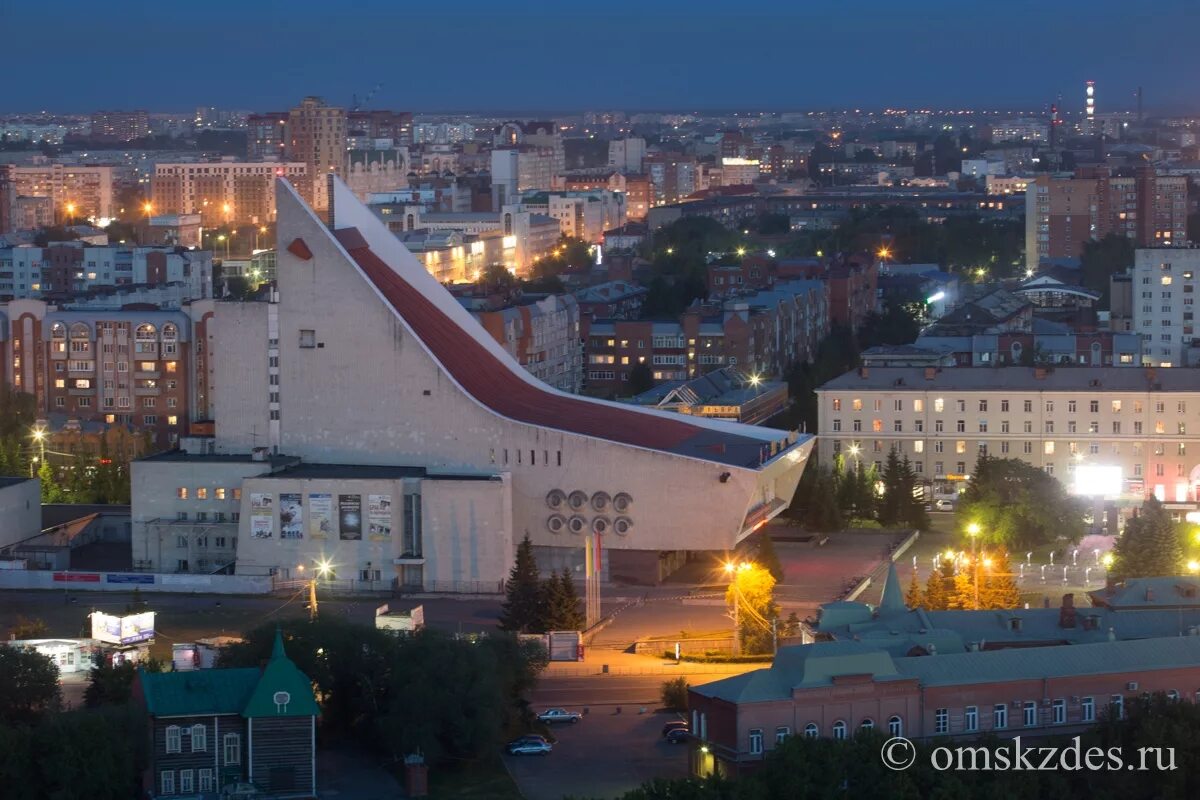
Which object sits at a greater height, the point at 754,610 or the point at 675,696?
the point at 754,610

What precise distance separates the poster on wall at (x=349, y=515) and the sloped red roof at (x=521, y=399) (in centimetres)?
173

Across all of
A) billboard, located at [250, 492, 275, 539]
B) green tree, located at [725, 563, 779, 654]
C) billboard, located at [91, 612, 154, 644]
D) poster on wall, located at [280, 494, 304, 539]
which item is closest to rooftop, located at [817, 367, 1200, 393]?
poster on wall, located at [280, 494, 304, 539]

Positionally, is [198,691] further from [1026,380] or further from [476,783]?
[1026,380]

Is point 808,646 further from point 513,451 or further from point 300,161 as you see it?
point 300,161

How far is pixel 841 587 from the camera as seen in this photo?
81.9 feet

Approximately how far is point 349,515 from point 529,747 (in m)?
7.08

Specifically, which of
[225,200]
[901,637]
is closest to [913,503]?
[901,637]

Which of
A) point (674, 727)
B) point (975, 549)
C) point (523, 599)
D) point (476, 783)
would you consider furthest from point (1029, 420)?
point (476, 783)

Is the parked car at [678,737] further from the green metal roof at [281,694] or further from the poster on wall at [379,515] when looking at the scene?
the poster on wall at [379,515]

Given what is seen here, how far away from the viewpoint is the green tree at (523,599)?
2273 centimetres

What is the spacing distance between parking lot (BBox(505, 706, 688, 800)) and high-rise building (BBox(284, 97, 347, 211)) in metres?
69.5

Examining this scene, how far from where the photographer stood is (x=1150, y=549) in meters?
24.1

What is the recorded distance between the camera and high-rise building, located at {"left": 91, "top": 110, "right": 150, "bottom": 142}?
469 ft

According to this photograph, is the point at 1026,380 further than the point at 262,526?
Yes
